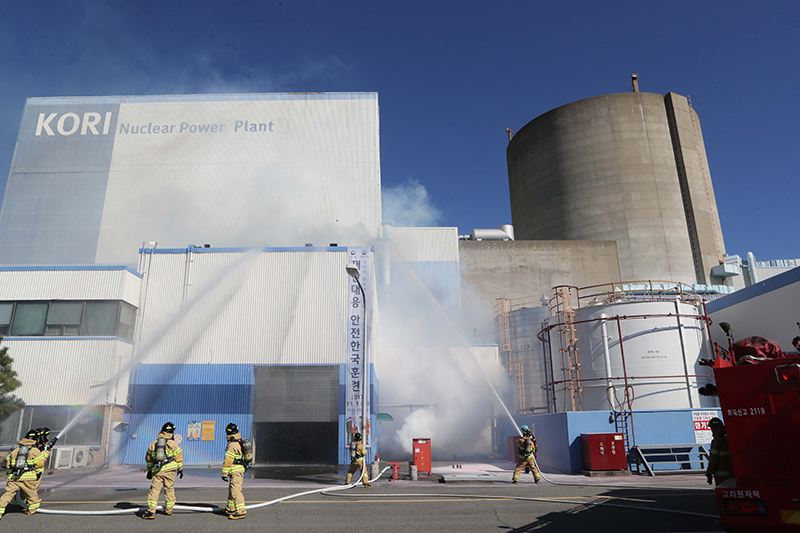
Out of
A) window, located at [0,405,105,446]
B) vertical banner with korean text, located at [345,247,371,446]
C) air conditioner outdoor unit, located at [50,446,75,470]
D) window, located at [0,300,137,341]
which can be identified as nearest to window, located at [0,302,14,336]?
window, located at [0,300,137,341]

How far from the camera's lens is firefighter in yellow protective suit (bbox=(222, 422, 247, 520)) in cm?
965

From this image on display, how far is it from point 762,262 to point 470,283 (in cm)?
3689

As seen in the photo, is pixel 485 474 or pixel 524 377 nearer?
pixel 485 474

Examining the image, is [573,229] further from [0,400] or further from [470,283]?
[0,400]

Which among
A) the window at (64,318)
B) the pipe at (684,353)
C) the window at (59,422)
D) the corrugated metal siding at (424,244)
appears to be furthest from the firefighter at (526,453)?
the corrugated metal siding at (424,244)

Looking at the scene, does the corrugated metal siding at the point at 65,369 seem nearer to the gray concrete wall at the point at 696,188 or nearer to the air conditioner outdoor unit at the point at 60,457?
the air conditioner outdoor unit at the point at 60,457

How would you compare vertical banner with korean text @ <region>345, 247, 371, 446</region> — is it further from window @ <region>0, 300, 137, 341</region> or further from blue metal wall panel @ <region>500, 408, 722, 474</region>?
window @ <region>0, 300, 137, 341</region>

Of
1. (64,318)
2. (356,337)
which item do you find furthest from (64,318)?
(356,337)

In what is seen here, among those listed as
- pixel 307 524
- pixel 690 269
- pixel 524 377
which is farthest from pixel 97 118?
pixel 690 269

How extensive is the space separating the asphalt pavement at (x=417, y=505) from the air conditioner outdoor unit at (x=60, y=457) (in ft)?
10.7

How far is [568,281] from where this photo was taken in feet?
157

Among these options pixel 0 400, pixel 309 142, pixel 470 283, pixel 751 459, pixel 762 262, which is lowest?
pixel 751 459

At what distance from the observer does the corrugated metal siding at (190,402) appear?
2309cm

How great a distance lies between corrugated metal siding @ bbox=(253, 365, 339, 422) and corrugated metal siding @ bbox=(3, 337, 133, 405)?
6.59m
